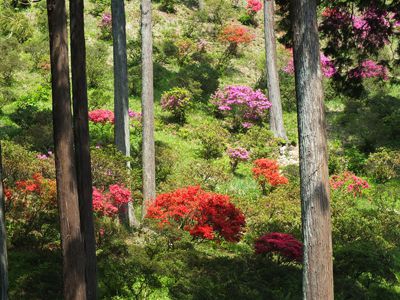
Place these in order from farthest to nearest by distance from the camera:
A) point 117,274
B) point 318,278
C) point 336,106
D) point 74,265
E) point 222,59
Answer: point 222,59
point 336,106
point 117,274
point 74,265
point 318,278

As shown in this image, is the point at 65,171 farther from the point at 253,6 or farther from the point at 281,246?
the point at 253,6

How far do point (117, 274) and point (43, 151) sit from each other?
8.17 m

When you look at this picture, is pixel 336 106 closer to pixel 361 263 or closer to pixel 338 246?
pixel 338 246

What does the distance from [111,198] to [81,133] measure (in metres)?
4.58

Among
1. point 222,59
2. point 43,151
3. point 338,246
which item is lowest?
point 338,246

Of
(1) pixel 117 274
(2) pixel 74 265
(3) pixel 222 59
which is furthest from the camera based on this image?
(3) pixel 222 59

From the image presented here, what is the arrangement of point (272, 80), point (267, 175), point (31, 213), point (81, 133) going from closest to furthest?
point (81, 133) → point (31, 213) → point (267, 175) → point (272, 80)

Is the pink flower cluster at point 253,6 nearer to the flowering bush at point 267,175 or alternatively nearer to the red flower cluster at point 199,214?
the flowering bush at point 267,175

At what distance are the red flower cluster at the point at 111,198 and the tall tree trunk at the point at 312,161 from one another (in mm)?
6263

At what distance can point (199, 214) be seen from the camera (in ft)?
37.5

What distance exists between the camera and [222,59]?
27719mm

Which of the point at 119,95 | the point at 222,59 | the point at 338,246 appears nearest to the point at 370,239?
the point at 338,246

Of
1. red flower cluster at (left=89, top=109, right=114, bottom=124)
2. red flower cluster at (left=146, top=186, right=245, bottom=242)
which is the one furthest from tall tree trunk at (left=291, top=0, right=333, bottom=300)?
red flower cluster at (left=89, top=109, right=114, bottom=124)

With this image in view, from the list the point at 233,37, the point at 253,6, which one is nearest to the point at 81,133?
the point at 233,37
